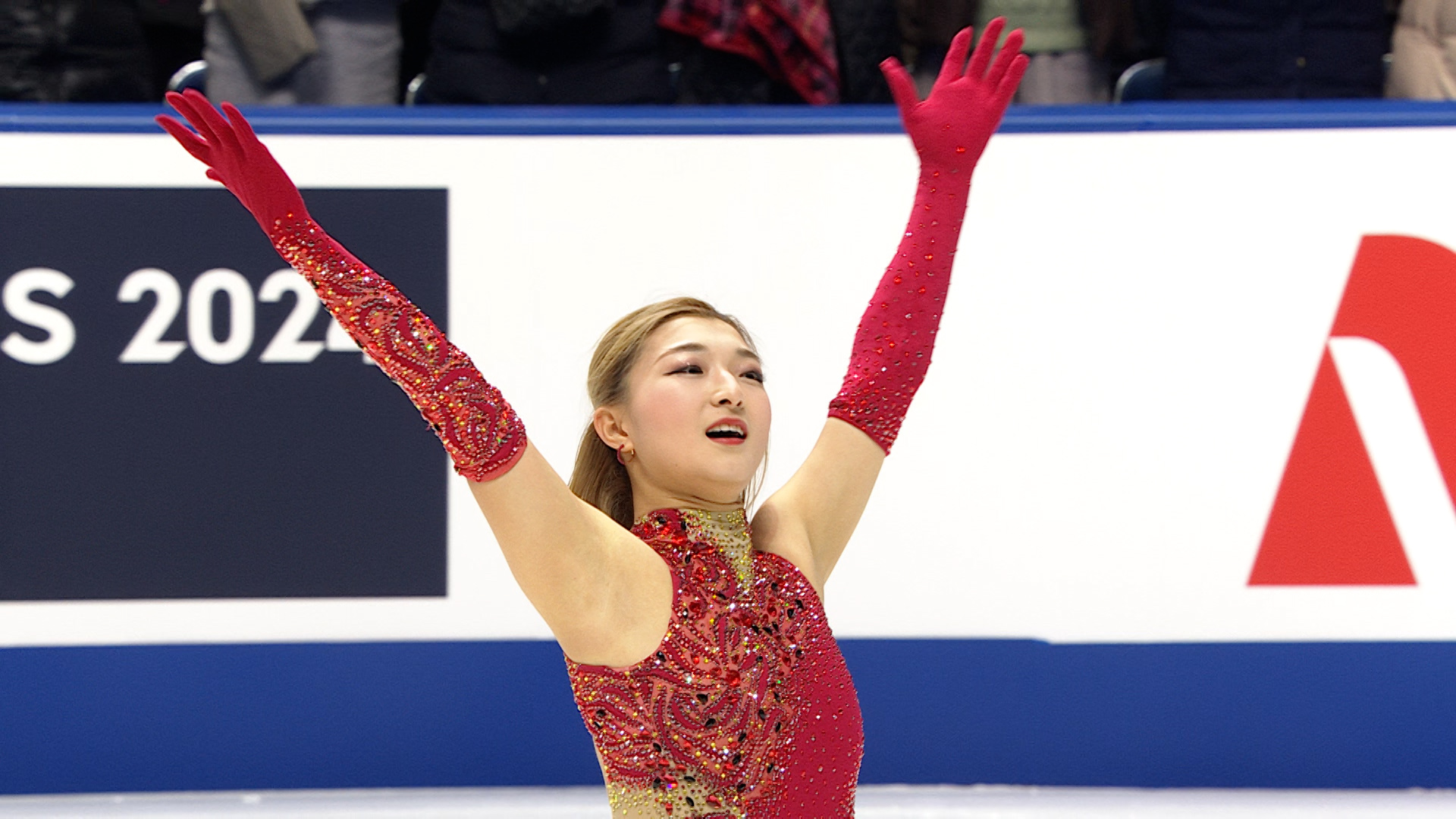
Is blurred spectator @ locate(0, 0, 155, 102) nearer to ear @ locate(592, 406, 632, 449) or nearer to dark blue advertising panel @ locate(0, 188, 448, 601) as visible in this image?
dark blue advertising panel @ locate(0, 188, 448, 601)

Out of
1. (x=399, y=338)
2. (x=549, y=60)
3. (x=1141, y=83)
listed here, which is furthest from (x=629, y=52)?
(x=399, y=338)

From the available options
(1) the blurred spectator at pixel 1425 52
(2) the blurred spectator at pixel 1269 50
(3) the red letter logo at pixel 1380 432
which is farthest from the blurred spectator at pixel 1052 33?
(3) the red letter logo at pixel 1380 432

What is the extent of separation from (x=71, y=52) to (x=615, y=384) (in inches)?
86.9

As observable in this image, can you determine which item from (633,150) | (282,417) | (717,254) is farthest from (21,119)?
(717,254)

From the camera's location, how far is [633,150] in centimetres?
270

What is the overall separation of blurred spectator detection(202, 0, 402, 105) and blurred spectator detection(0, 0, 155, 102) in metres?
0.17

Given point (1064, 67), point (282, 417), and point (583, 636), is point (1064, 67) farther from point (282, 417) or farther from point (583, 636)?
point (583, 636)

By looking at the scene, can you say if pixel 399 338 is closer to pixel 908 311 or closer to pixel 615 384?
pixel 615 384

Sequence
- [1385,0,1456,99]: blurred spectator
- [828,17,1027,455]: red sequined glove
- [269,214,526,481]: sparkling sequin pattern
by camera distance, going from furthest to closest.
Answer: [1385,0,1456,99]: blurred spectator, [828,17,1027,455]: red sequined glove, [269,214,526,481]: sparkling sequin pattern

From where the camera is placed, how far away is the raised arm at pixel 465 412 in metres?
1.22

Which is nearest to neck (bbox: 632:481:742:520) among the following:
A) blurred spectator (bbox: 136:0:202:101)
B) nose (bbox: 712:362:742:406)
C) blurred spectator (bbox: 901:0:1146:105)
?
nose (bbox: 712:362:742:406)

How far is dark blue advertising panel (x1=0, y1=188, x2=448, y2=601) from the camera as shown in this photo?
2627 millimetres

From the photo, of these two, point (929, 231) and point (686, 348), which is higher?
point (929, 231)

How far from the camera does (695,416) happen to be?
55.9 inches
